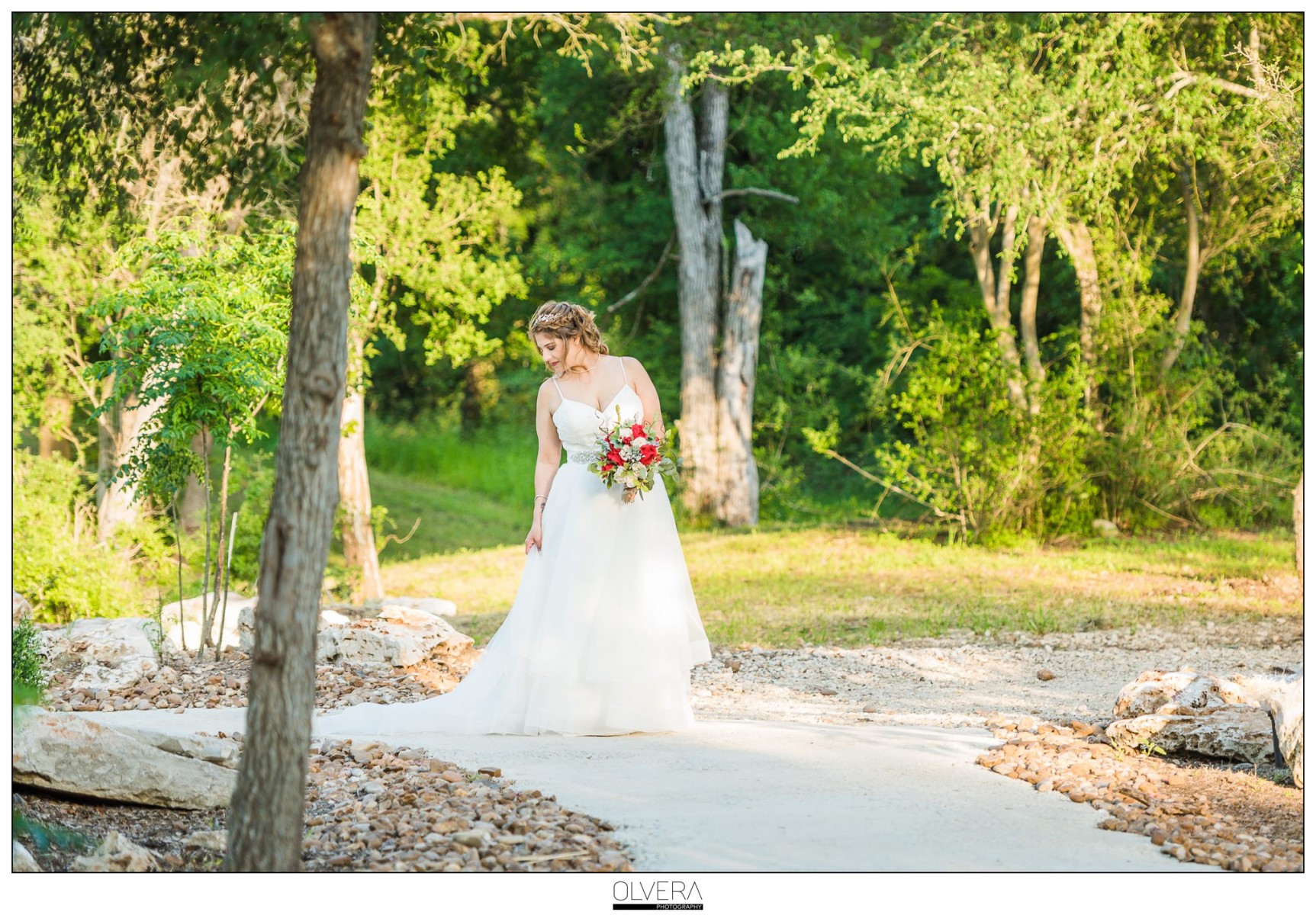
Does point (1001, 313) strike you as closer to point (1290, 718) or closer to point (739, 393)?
point (739, 393)

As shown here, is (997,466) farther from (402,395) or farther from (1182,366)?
(402,395)

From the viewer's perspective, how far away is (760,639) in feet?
31.9

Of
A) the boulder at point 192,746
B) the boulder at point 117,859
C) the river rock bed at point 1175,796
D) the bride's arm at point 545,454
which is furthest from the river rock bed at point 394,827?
the river rock bed at point 1175,796

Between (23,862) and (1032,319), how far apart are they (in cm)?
1380

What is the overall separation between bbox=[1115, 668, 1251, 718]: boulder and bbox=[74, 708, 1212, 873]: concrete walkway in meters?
0.74

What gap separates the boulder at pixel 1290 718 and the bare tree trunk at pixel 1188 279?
10469mm

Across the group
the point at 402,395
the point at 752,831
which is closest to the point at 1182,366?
the point at 752,831

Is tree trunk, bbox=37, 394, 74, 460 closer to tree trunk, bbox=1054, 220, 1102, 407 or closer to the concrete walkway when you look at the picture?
the concrete walkway

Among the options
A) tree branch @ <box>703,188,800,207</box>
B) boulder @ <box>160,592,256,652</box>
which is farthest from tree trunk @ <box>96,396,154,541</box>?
tree branch @ <box>703,188,800,207</box>

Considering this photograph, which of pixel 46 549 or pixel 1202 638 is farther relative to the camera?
pixel 46 549

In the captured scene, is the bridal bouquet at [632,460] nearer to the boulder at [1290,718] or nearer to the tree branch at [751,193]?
the boulder at [1290,718]

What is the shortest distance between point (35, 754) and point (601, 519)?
103 inches

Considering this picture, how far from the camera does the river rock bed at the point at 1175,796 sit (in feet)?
13.1
